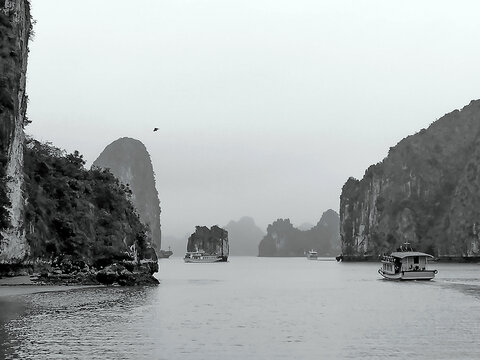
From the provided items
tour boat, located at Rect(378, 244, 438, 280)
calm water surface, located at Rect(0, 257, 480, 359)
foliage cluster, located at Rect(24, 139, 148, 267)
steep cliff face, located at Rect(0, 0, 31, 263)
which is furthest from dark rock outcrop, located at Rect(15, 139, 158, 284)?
tour boat, located at Rect(378, 244, 438, 280)

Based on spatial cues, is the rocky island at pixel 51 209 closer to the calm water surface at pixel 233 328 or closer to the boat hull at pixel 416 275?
the calm water surface at pixel 233 328

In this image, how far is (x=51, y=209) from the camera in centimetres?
7288

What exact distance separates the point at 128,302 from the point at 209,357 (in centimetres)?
2515

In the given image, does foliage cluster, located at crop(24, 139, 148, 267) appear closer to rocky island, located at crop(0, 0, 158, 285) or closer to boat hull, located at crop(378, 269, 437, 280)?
rocky island, located at crop(0, 0, 158, 285)

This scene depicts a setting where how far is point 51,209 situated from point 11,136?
16.3 meters

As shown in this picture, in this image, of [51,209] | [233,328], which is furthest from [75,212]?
[233,328]

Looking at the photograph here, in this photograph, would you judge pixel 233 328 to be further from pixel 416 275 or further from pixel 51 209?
pixel 416 275

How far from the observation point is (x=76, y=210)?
249ft

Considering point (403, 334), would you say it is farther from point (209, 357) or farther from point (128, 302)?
point (128, 302)

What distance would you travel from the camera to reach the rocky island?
58.0m

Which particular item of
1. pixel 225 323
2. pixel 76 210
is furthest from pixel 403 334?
pixel 76 210

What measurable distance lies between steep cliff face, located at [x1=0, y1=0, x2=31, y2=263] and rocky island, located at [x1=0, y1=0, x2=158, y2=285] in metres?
0.08

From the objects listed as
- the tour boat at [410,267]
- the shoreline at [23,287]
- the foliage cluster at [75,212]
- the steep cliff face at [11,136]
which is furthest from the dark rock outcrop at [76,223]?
the tour boat at [410,267]

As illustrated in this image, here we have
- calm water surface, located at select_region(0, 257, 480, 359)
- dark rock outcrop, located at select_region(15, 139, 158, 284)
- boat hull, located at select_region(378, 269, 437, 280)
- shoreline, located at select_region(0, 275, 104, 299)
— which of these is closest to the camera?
calm water surface, located at select_region(0, 257, 480, 359)
